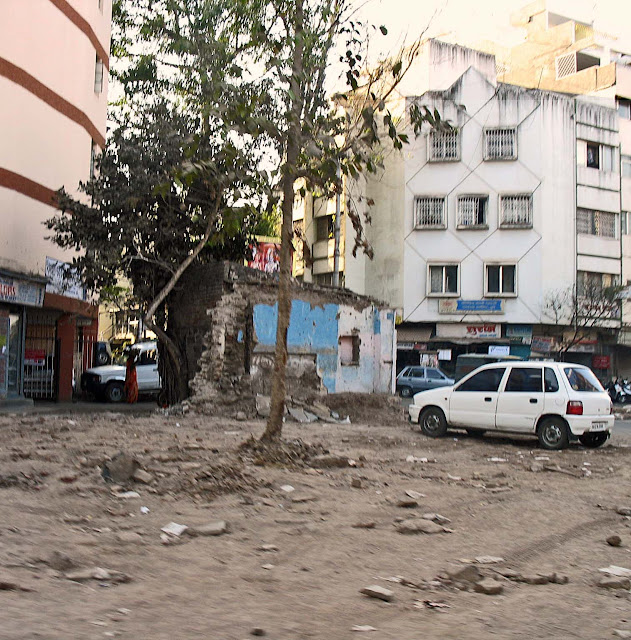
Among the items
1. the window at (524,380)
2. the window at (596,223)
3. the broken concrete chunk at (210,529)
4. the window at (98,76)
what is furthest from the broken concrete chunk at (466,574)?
the window at (596,223)

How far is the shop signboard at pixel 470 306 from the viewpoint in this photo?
1390 inches

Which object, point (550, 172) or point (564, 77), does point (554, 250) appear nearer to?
point (550, 172)

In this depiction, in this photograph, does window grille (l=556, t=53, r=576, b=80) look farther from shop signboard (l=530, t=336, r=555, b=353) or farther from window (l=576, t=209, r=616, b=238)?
shop signboard (l=530, t=336, r=555, b=353)

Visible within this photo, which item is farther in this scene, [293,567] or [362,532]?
[362,532]

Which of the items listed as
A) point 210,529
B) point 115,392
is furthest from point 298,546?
point 115,392

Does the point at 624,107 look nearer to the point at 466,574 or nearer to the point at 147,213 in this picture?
the point at 147,213

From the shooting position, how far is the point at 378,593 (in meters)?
4.54

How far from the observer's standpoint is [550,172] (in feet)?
118

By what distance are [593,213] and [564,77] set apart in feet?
31.8

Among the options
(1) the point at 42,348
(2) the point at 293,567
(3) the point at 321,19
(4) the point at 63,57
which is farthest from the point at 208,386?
(2) the point at 293,567

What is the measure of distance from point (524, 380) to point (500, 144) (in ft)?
85.0

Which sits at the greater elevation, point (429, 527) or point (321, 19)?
point (321, 19)

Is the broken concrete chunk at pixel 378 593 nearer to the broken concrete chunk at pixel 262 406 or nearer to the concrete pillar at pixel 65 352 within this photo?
the broken concrete chunk at pixel 262 406

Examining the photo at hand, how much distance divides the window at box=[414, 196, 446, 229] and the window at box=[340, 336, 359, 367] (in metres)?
15.6
